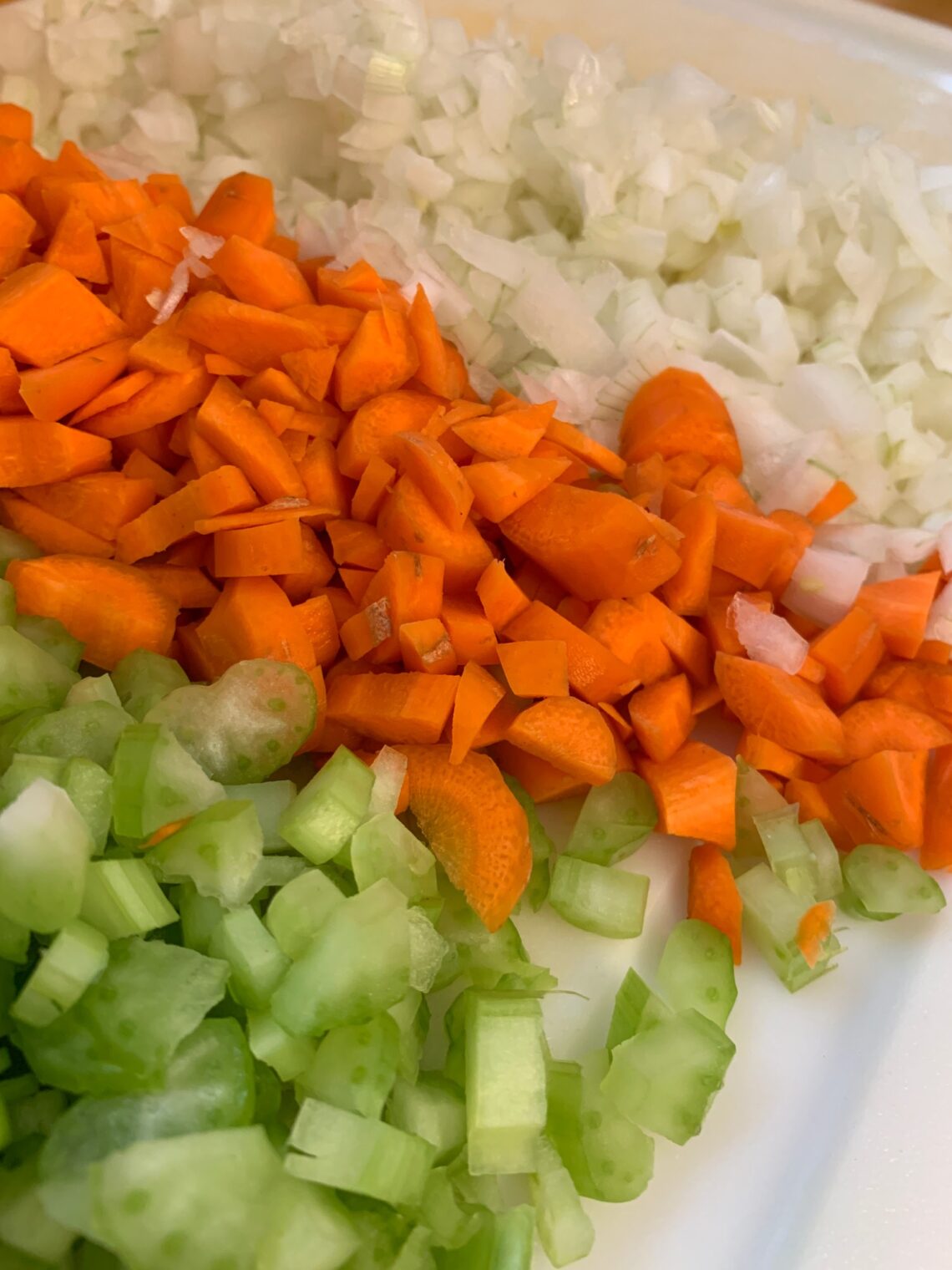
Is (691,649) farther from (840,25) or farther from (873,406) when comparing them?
(840,25)

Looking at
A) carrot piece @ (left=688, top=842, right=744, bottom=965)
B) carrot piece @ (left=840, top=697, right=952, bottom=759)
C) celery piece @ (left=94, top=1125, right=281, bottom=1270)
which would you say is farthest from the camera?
carrot piece @ (left=840, top=697, right=952, bottom=759)

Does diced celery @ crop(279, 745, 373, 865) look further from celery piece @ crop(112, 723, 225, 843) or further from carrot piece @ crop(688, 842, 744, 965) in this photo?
carrot piece @ crop(688, 842, 744, 965)

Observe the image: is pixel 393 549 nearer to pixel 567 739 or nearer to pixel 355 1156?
pixel 567 739

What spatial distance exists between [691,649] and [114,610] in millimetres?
566

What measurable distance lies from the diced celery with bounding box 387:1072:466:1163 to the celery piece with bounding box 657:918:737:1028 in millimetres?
213

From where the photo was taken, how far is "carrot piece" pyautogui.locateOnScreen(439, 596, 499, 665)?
0.97 m

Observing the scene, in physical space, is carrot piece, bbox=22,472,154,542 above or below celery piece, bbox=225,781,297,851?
above

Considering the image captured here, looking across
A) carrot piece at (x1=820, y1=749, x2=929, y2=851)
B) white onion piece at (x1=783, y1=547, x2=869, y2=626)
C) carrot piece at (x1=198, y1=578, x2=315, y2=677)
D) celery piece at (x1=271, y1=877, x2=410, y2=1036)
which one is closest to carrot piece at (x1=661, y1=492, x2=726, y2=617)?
white onion piece at (x1=783, y1=547, x2=869, y2=626)

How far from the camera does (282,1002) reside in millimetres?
705

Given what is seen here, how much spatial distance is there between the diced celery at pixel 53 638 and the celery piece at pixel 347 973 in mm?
372

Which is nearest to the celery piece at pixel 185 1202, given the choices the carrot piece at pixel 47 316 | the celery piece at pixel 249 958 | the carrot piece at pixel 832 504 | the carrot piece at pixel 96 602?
the celery piece at pixel 249 958

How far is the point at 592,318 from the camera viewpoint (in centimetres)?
126

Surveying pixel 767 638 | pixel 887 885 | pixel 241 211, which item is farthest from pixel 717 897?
pixel 241 211

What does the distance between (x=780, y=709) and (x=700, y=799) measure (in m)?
0.13
